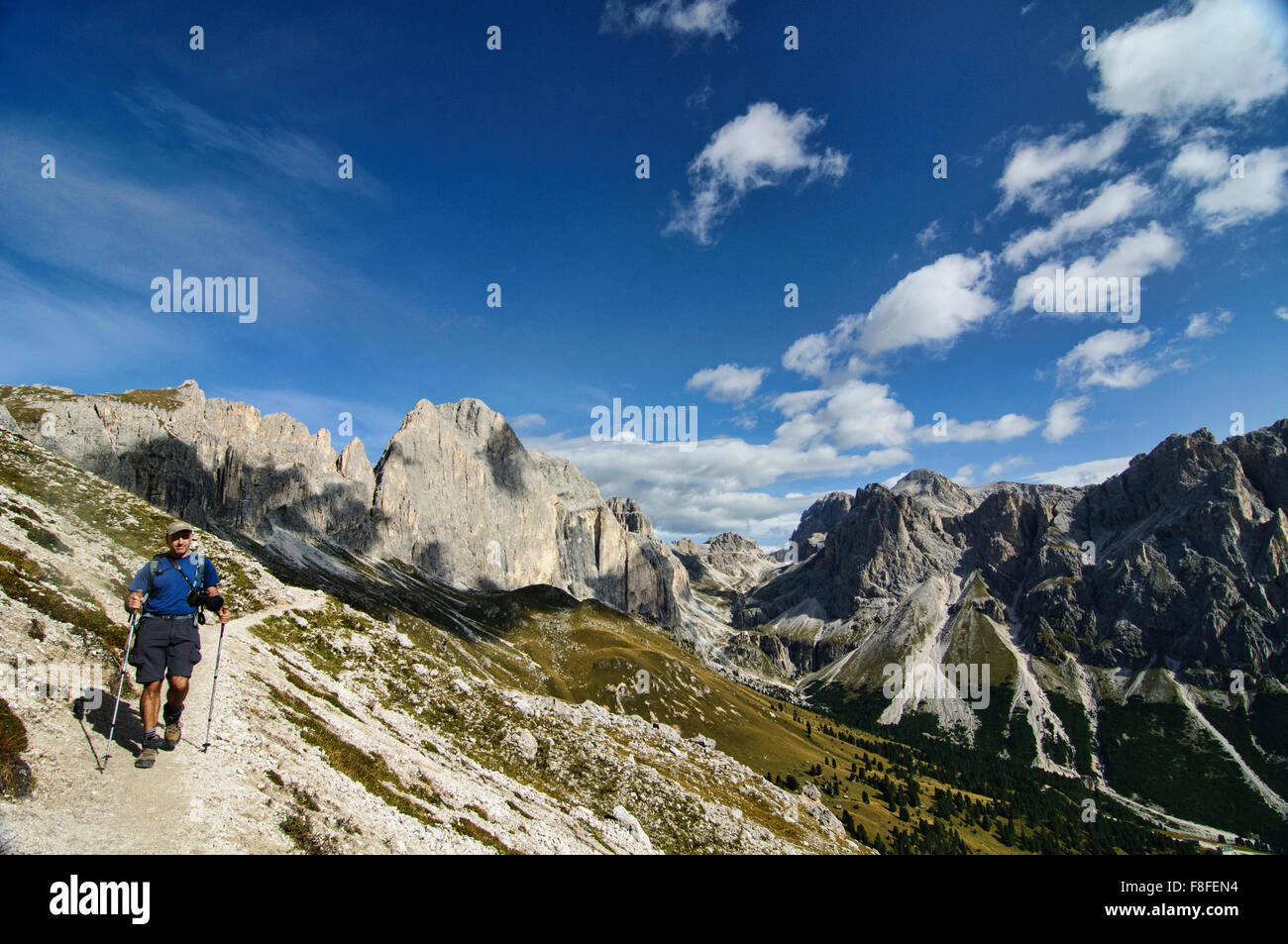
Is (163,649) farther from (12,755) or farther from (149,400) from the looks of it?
(149,400)

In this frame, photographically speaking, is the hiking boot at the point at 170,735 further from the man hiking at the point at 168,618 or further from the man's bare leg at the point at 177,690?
the man's bare leg at the point at 177,690

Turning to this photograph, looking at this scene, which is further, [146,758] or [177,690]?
[177,690]

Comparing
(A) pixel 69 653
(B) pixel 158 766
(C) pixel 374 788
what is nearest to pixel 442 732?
(C) pixel 374 788

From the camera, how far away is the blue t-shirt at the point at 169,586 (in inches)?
616

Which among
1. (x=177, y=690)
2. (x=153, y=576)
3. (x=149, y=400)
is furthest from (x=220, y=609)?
(x=149, y=400)

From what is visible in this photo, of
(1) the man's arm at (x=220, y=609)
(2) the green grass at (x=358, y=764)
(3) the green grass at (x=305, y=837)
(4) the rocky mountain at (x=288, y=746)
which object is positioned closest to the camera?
(4) the rocky mountain at (x=288, y=746)

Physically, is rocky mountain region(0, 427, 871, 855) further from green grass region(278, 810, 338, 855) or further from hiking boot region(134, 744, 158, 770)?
hiking boot region(134, 744, 158, 770)

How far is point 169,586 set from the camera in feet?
51.8

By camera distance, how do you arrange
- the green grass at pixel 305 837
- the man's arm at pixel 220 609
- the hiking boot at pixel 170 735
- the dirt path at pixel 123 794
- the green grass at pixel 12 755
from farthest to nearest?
the hiking boot at pixel 170 735 → the green grass at pixel 305 837 → the man's arm at pixel 220 609 → the green grass at pixel 12 755 → the dirt path at pixel 123 794

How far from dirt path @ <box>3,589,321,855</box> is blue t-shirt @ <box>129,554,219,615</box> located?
4358mm

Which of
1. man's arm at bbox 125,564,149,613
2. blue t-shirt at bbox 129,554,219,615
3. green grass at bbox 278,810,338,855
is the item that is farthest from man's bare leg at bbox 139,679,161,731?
green grass at bbox 278,810,338,855

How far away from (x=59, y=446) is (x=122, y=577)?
515 ft

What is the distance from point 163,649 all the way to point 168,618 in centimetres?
89

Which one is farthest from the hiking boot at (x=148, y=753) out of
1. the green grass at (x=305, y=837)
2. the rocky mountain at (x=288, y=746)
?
the green grass at (x=305, y=837)
